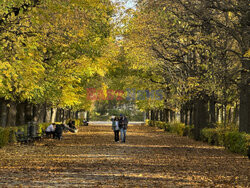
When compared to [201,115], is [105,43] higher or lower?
higher

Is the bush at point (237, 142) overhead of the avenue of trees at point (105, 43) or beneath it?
beneath

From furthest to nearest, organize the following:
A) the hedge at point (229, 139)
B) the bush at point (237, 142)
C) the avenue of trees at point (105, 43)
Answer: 1. the hedge at point (229, 139)
2. the bush at point (237, 142)
3. the avenue of trees at point (105, 43)

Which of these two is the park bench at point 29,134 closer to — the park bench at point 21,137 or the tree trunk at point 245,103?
the park bench at point 21,137

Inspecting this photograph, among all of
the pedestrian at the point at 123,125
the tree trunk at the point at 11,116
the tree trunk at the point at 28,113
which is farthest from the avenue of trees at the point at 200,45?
the tree trunk at the point at 28,113

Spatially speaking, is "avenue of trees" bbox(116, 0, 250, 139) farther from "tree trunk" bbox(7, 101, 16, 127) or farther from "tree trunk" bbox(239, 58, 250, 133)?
"tree trunk" bbox(7, 101, 16, 127)

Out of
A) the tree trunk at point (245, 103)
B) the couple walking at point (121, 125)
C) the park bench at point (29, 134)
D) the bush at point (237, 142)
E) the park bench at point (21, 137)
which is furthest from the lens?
the couple walking at point (121, 125)

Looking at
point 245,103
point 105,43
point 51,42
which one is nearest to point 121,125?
point 105,43

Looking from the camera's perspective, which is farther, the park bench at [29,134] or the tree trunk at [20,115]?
the tree trunk at [20,115]

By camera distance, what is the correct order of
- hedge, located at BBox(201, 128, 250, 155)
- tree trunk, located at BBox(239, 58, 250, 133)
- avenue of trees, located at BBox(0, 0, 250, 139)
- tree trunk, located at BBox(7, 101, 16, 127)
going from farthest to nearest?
1. tree trunk, located at BBox(7, 101, 16, 127)
2. tree trunk, located at BBox(239, 58, 250, 133)
3. hedge, located at BBox(201, 128, 250, 155)
4. avenue of trees, located at BBox(0, 0, 250, 139)

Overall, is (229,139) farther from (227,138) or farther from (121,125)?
(121,125)

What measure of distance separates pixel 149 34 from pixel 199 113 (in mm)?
7513

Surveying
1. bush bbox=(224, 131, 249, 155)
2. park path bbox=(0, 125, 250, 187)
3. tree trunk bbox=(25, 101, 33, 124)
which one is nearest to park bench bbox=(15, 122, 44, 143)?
tree trunk bbox=(25, 101, 33, 124)

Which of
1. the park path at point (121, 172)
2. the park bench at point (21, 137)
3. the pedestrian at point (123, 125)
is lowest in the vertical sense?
the park path at point (121, 172)

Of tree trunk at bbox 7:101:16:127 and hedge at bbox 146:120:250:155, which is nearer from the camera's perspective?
hedge at bbox 146:120:250:155
